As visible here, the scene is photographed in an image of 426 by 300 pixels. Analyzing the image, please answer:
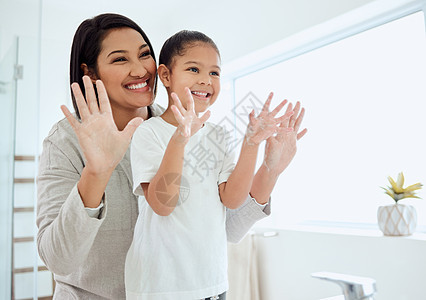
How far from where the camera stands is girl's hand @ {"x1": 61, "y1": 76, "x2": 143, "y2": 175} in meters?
0.47

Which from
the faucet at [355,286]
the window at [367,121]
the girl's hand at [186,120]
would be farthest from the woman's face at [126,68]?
the window at [367,121]

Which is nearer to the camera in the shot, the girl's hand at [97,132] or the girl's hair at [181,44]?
the girl's hand at [97,132]

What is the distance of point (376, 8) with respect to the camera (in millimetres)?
1499

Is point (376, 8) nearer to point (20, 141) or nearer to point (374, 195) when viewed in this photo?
point (374, 195)

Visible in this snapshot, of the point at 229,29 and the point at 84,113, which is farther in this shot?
the point at 229,29

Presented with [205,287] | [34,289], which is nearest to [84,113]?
[205,287]

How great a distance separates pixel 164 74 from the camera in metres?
0.73

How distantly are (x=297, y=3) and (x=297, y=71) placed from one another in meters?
0.31

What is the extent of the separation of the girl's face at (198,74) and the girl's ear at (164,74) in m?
0.02

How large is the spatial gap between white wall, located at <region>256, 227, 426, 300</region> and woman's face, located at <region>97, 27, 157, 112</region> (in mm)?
538

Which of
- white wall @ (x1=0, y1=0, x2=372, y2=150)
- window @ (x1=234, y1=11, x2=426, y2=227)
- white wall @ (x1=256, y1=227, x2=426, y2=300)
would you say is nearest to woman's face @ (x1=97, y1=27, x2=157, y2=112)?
white wall @ (x1=256, y1=227, x2=426, y2=300)

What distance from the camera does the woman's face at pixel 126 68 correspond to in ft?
2.27

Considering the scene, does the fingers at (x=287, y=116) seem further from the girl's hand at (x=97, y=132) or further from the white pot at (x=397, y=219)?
the white pot at (x=397, y=219)

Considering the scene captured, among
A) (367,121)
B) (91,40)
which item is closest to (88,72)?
(91,40)
